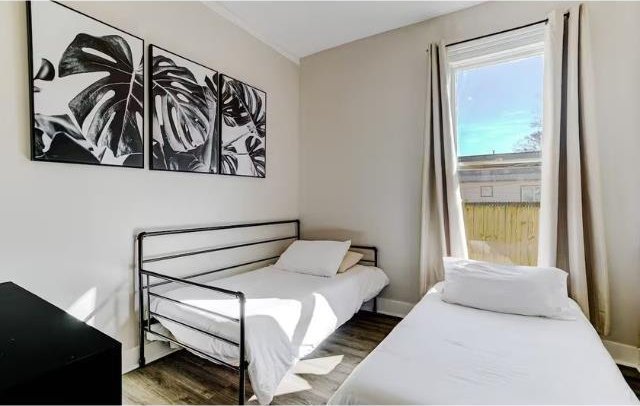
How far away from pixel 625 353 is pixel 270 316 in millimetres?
2348

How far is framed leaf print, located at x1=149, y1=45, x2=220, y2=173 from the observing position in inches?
82.7

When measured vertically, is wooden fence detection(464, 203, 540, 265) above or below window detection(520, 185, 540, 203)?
below

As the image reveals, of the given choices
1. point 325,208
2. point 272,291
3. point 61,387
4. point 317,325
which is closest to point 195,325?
point 272,291

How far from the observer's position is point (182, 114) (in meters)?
2.25

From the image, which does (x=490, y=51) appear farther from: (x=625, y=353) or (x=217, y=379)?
(x=217, y=379)

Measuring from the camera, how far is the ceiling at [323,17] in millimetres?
2500

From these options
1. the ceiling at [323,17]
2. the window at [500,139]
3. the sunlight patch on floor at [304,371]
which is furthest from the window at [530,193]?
the sunlight patch on floor at [304,371]

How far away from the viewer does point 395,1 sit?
97.3 inches

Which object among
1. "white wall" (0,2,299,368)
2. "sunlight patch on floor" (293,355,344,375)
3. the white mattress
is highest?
"white wall" (0,2,299,368)

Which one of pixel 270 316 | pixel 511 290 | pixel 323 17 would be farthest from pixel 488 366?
pixel 323 17

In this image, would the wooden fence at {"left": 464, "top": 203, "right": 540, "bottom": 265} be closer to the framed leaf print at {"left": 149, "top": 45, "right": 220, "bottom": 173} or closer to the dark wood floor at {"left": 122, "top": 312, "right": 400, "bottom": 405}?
the dark wood floor at {"left": 122, "top": 312, "right": 400, "bottom": 405}

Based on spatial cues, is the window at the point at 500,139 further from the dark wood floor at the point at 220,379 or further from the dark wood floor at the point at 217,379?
the dark wood floor at the point at 217,379

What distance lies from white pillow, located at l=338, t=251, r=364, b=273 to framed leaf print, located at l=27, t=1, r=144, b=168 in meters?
1.73

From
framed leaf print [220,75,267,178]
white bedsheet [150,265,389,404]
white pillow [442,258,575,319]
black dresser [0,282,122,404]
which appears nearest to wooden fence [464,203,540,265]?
white pillow [442,258,575,319]
